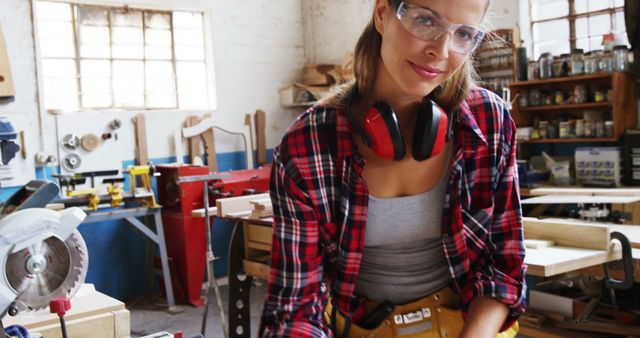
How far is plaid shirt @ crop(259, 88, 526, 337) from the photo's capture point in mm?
1182

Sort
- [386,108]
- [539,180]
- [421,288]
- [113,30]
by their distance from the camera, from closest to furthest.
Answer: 1. [386,108]
2. [421,288]
3. [539,180]
4. [113,30]

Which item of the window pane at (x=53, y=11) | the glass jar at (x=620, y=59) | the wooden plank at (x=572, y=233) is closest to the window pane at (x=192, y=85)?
the window pane at (x=53, y=11)

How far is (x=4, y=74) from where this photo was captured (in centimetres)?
437

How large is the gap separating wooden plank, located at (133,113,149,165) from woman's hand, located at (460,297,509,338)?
411 cm

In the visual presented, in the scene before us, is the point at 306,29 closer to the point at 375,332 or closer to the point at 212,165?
the point at 212,165

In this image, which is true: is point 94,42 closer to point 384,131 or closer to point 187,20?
point 187,20

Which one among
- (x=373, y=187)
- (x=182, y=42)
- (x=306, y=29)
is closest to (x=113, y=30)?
(x=182, y=42)

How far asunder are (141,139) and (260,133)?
3.58 ft

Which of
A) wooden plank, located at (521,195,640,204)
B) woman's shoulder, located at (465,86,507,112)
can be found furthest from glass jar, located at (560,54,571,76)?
woman's shoulder, located at (465,86,507,112)

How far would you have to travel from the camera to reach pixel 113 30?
4965mm

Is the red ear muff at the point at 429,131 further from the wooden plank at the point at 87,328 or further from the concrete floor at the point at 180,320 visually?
the concrete floor at the point at 180,320

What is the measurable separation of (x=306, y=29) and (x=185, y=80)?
4.32 feet

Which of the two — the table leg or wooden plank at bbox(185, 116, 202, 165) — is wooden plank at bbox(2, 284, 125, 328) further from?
wooden plank at bbox(185, 116, 202, 165)

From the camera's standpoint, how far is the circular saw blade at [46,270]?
1267 mm
